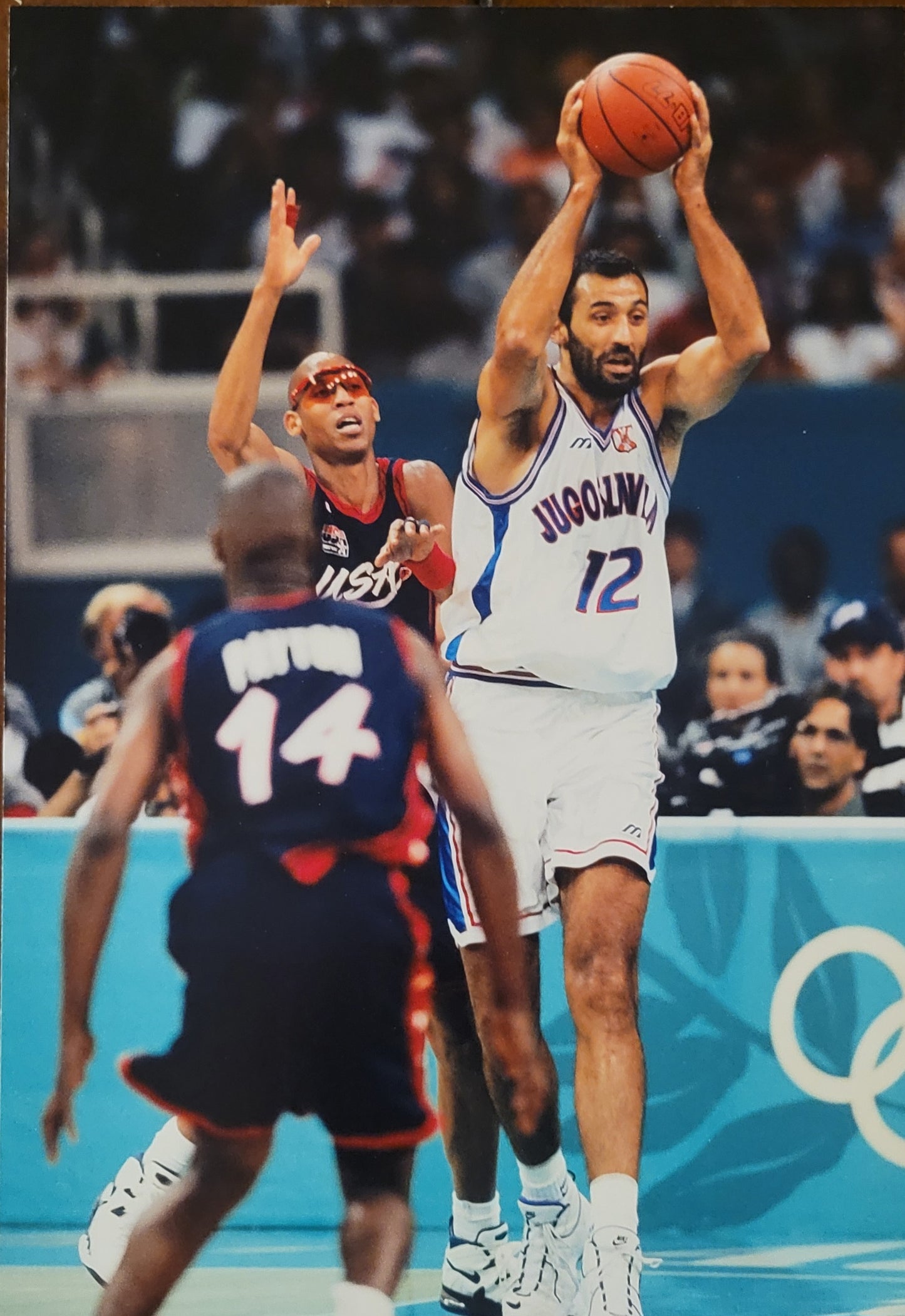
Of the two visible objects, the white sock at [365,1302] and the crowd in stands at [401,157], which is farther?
the crowd in stands at [401,157]

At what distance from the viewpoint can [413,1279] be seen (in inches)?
131

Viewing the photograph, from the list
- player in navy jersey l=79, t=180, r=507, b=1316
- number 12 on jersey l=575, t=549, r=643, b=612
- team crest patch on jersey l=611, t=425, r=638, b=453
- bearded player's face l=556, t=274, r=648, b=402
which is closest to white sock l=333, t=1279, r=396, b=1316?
player in navy jersey l=79, t=180, r=507, b=1316

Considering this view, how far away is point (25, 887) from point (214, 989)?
56cm

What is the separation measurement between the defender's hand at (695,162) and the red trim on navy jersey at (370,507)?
3.16 feet

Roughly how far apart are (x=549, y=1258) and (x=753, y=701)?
1367mm

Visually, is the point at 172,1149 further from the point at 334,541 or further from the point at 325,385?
the point at 325,385

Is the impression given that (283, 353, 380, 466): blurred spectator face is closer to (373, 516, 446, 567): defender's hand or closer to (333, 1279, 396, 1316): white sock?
(373, 516, 446, 567): defender's hand

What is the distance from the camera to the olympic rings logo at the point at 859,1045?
3.44 meters

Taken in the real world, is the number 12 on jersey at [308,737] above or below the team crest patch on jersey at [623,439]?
below

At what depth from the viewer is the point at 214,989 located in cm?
328

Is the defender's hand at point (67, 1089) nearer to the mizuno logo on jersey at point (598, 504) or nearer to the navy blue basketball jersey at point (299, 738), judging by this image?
the navy blue basketball jersey at point (299, 738)

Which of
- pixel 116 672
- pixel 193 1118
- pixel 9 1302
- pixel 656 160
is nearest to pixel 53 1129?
pixel 193 1118

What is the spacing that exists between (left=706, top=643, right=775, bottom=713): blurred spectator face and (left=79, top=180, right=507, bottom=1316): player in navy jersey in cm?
68

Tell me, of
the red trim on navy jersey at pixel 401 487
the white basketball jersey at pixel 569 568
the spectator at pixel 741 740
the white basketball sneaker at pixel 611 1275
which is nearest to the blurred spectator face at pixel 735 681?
the spectator at pixel 741 740
